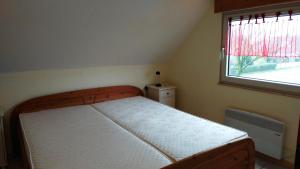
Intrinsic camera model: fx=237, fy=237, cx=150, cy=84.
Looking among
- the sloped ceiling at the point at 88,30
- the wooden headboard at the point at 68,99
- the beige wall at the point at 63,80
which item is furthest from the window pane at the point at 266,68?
the wooden headboard at the point at 68,99

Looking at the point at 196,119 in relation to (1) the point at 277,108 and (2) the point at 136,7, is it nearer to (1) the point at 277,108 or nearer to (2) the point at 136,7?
(1) the point at 277,108

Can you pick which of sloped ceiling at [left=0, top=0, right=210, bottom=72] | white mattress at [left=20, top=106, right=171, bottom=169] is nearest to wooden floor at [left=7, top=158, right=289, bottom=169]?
white mattress at [left=20, top=106, right=171, bottom=169]

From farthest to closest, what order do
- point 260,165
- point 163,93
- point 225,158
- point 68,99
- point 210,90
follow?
point 163,93 → point 210,90 → point 68,99 → point 260,165 → point 225,158

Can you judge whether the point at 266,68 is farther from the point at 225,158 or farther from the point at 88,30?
the point at 88,30

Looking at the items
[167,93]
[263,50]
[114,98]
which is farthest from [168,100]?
[263,50]

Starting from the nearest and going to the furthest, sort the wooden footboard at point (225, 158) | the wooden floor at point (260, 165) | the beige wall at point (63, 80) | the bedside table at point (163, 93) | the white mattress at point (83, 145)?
1. the wooden footboard at point (225, 158)
2. the white mattress at point (83, 145)
3. the wooden floor at point (260, 165)
4. the beige wall at point (63, 80)
5. the bedside table at point (163, 93)

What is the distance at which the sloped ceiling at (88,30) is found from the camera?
86.4 inches

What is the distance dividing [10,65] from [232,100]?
2.66 m

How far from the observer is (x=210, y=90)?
10.8ft

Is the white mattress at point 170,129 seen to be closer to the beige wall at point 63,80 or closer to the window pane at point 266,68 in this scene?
the beige wall at point 63,80

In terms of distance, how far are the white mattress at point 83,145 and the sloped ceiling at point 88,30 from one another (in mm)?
738

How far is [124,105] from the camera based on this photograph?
9.96ft

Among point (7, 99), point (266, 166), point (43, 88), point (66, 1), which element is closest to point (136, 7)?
point (66, 1)

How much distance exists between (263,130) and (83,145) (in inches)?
74.8
